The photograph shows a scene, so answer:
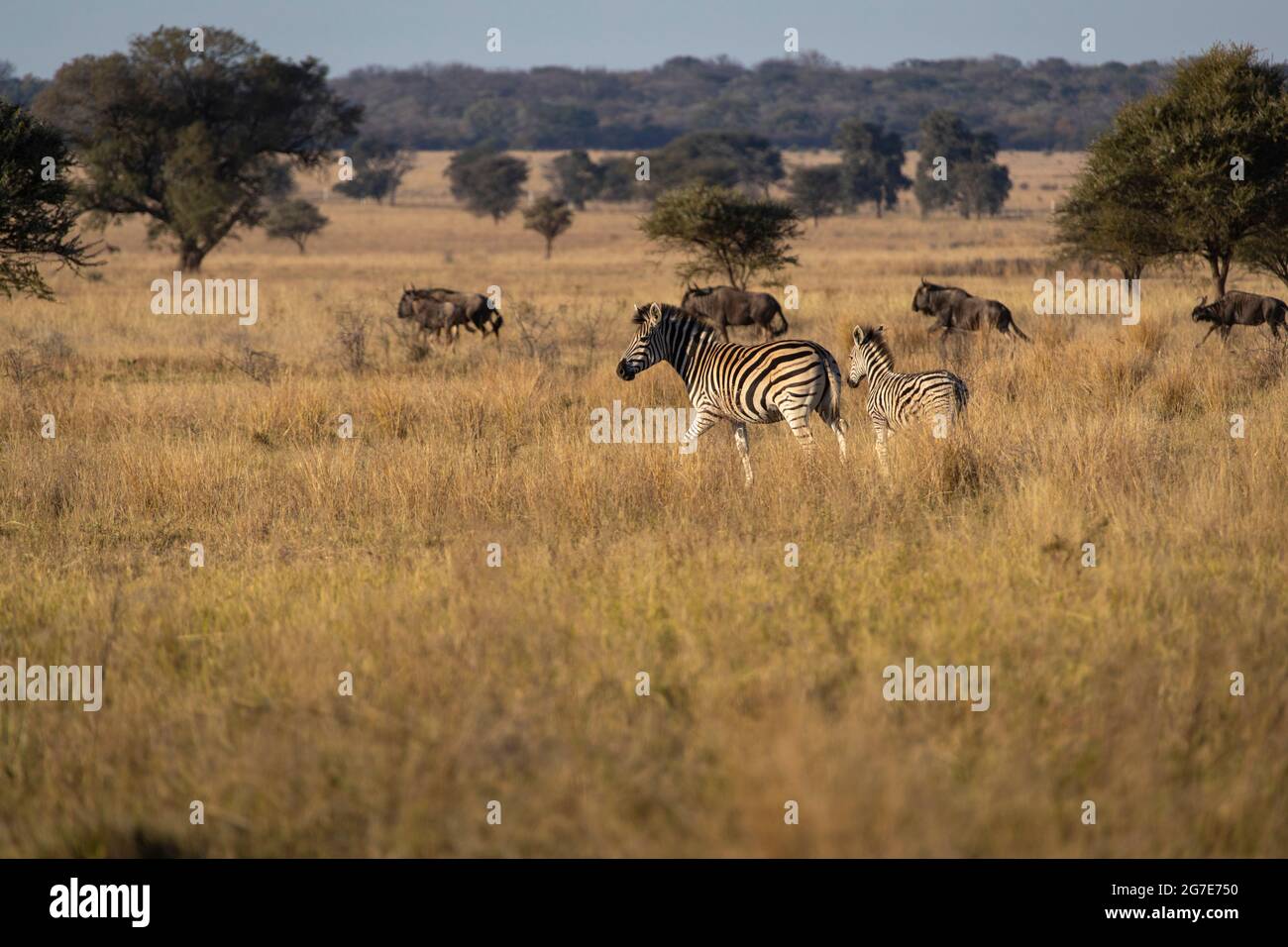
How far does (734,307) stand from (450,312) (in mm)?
4548

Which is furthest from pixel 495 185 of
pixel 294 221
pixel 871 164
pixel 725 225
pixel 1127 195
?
pixel 1127 195

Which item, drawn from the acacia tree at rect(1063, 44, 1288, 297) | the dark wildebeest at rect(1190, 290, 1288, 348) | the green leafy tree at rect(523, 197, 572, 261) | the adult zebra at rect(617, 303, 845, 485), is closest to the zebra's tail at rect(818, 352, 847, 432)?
the adult zebra at rect(617, 303, 845, 485)

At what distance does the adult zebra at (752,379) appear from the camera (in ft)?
29.3

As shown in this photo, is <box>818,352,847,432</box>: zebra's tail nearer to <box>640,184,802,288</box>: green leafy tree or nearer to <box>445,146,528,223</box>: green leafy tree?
<box>640,184,802,288</box>: green leafy tree

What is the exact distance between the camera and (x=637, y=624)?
5.51 meters

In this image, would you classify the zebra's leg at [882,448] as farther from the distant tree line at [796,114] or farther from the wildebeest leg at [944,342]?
the distant tree line at [796,114]

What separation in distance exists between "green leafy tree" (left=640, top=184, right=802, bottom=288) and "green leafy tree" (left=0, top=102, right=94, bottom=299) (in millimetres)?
10488

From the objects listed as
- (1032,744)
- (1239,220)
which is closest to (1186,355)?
(1239,220)

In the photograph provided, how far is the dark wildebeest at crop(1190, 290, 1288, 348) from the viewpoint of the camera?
15711mm

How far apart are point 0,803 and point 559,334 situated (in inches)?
637

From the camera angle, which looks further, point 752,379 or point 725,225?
point 725,225

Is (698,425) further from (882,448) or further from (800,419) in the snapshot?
(882,448)

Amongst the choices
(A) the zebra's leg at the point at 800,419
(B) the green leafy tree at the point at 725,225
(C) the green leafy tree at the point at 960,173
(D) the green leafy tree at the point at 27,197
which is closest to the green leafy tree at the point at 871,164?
(C) the green leafy tree at the point at 960,173
